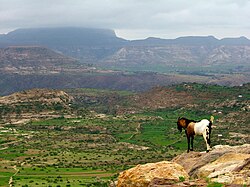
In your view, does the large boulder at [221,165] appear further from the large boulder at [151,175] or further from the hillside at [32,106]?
the hillside at [32,106]

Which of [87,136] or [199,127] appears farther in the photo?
[87,136]

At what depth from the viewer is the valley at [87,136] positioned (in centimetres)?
9556

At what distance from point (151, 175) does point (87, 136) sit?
12565cm

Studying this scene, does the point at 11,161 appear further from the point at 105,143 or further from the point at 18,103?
the point at 18,103

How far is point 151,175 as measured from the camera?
22031 mm

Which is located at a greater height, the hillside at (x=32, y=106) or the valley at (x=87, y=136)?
the hillside at (x=32, y=106)

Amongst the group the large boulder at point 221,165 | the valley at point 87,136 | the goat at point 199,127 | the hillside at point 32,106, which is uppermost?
the goat at point 199,127

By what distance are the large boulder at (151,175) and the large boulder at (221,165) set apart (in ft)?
5.73

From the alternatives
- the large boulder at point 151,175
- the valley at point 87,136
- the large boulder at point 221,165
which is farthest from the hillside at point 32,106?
the large boulder at point 151,175

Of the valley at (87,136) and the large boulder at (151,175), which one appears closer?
the large boulder at (151,175)

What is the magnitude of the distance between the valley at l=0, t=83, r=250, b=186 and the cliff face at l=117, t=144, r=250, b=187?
1944 inches

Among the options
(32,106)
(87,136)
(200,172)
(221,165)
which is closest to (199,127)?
(221,165)

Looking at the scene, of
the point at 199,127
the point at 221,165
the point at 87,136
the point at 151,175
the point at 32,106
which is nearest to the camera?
the point at 151,175

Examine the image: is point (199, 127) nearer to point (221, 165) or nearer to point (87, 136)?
point (221, 165)
